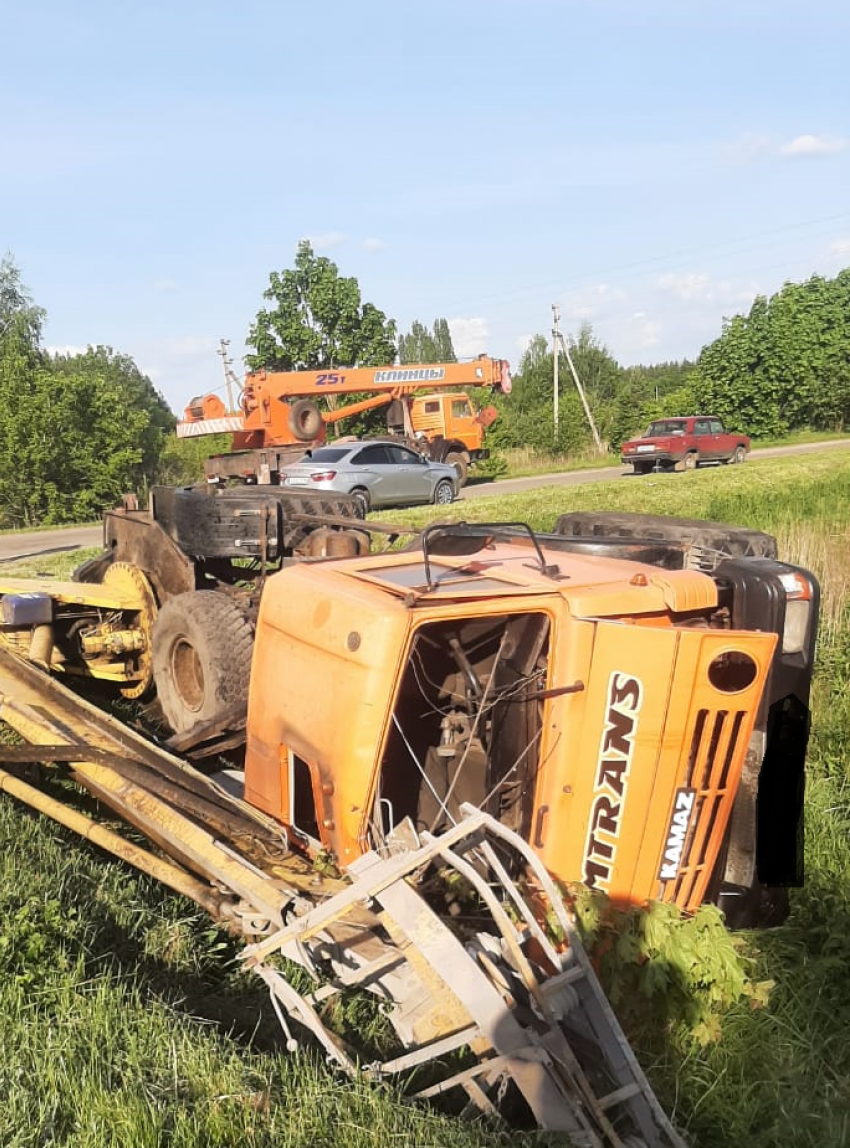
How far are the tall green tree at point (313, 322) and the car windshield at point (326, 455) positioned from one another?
18.8 m

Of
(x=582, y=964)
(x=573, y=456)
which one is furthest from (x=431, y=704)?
(x=573, y=456)

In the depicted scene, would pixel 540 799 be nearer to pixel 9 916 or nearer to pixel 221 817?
pixel 221 817

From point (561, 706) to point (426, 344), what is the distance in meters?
92.8

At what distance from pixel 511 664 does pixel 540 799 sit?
25.7 inches

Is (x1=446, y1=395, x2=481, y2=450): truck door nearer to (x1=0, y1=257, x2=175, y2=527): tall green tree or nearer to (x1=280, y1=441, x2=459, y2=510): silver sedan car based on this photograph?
(x1=280, y1=441, x2=459, y2=510): silver sedan car

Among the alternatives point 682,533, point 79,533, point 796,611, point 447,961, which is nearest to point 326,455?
point 79,533

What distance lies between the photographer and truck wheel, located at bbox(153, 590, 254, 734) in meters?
5.77

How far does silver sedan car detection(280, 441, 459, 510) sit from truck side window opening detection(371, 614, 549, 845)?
1303 centimetres

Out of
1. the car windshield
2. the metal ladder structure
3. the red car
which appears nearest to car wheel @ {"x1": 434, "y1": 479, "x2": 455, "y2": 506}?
the car windshield

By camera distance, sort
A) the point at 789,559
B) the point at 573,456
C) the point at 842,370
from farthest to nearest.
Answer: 1. the point at 842,370
2. the point at 573,456
3. the point at 789,559

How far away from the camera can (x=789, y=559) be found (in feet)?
27.4

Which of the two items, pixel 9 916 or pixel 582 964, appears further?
pixel 9 916

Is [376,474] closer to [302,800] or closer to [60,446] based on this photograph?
[60,446]

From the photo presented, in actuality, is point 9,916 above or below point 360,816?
below
